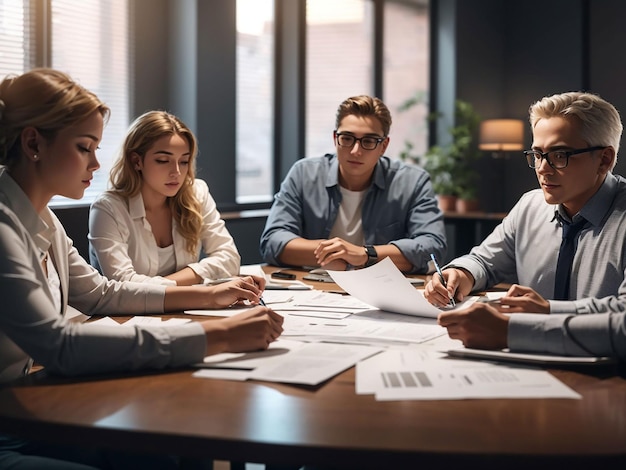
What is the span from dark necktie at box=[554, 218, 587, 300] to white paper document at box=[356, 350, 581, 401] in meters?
0.77

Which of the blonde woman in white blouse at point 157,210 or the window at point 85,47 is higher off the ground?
the window at point 85,47

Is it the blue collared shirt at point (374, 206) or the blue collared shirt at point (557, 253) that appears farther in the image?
the blue collared shirt at point (374, 206)

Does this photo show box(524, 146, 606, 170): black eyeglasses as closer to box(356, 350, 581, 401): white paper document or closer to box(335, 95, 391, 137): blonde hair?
box(356, 350, 581, 401): white paper document

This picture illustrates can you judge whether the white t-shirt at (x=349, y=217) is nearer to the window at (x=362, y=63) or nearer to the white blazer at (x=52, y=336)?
the white blazer at (x=52, y=336)

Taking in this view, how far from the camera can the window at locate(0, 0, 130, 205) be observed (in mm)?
4133

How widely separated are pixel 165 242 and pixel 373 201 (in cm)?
98

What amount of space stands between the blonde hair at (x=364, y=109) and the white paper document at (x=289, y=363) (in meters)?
1.76

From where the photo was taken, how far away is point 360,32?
22.6 ft

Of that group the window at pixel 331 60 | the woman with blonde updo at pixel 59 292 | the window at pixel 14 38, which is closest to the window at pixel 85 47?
the window at pixel 14 38

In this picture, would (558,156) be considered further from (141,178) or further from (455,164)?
(455,164)

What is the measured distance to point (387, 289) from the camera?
1907mm

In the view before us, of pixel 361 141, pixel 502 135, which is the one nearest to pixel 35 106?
pixel 361 141

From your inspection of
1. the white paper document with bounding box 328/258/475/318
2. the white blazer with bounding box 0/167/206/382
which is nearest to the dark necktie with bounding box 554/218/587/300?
the white paper document with bounding box 328/258/475/318

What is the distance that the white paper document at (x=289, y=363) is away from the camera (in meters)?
1.36
